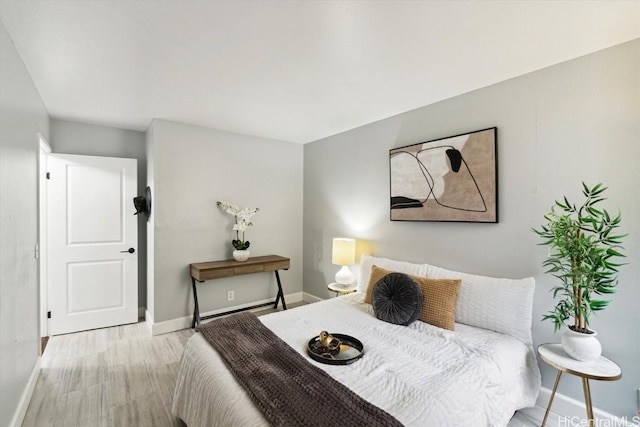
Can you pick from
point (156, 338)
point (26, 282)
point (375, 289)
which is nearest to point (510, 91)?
point (375, 289)

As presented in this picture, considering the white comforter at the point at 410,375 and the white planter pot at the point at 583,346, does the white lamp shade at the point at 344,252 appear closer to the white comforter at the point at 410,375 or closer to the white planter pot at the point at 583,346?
the white comforter at the point at 410,375

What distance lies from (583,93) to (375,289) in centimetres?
200

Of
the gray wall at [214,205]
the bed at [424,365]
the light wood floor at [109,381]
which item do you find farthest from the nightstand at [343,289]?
the light wood floor at [109,381]

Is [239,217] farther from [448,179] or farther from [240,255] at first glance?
[448,179]

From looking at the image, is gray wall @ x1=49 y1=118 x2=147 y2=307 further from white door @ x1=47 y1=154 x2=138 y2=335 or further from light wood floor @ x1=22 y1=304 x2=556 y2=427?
light wood floor @ x1=22 y1=304 x2=556 y2=427

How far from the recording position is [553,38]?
1.74 metres

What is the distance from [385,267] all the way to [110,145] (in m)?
3.66

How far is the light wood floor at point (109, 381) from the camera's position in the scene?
78.2 inches

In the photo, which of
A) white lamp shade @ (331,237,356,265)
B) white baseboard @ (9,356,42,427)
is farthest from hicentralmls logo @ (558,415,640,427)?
white baseboard @ (9,356,42,427)

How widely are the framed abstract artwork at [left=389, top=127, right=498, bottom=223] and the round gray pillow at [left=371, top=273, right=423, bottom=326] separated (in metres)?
0.74

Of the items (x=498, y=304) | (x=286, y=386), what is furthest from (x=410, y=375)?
(x=498, y=304)

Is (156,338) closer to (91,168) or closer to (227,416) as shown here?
(91,168)

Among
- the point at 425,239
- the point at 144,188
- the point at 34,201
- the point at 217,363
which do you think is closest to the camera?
the point at 217,363

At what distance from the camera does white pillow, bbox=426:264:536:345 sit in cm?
200
